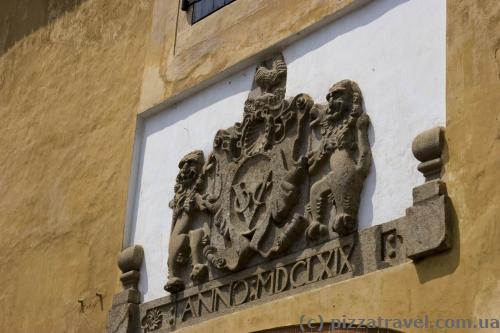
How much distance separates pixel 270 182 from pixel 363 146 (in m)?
0.88

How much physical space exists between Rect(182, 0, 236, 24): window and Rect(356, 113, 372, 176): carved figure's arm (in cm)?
233

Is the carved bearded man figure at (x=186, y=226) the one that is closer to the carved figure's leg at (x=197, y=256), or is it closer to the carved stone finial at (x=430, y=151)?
the carved figure's leg at (x=197, y=256)

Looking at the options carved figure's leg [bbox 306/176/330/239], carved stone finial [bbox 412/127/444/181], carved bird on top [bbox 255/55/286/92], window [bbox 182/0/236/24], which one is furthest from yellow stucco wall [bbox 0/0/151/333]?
carved stone finial [bbox 412/127/444/181]

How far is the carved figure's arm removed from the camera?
8.99 metres

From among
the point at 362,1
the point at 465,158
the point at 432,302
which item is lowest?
the point at 432,302

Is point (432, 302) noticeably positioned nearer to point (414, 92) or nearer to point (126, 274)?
point (414, 92)

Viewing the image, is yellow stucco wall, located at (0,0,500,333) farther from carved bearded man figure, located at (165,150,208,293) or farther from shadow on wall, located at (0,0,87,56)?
carved bearded man figure, located at (165,150,208,293)

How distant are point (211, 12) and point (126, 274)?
228 centimetres

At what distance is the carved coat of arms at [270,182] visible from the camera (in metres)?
9.11

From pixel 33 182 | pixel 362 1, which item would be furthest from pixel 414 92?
pixel 33 182

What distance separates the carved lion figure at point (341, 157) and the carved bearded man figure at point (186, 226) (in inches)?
46.5

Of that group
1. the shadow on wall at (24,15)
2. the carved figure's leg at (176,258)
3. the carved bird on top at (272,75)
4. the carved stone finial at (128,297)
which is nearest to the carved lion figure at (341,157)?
the carved bird on top at (272,75)

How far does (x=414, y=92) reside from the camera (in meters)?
8.89

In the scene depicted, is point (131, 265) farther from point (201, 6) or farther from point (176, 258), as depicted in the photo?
point (201, 6)
